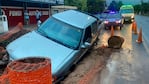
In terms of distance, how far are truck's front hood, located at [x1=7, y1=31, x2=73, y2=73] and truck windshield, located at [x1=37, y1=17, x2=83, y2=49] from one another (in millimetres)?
360

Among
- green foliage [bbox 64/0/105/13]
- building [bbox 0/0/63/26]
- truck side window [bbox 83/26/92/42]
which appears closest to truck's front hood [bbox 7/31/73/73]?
truck side window [bbox 83/26/92/42]

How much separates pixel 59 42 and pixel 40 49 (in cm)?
113

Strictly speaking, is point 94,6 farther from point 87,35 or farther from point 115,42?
point 87,35

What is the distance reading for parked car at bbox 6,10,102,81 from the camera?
357 inches

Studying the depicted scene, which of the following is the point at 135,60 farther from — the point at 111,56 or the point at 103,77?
the point at 103,77

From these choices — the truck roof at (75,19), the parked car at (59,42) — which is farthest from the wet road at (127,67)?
the truck roof at (75,19)

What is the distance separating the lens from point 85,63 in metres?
11.9

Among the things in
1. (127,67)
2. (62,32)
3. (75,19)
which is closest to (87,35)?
(75,19)

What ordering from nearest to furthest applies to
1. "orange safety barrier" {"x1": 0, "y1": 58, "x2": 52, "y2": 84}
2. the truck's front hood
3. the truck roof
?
"orange safety barrier" {"x1": 0, "y1": 58, "x2": 52, "y2": 84} → the truck's front hood → the truck roof

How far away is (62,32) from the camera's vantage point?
1109 cm

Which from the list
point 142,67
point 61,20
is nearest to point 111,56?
point 142,67

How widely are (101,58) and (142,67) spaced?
215 centimetres

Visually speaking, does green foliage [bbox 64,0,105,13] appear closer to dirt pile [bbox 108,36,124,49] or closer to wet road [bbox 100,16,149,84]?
dirt pile [bbox 108,36,124,49]

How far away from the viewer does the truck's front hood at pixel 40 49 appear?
9000mm
